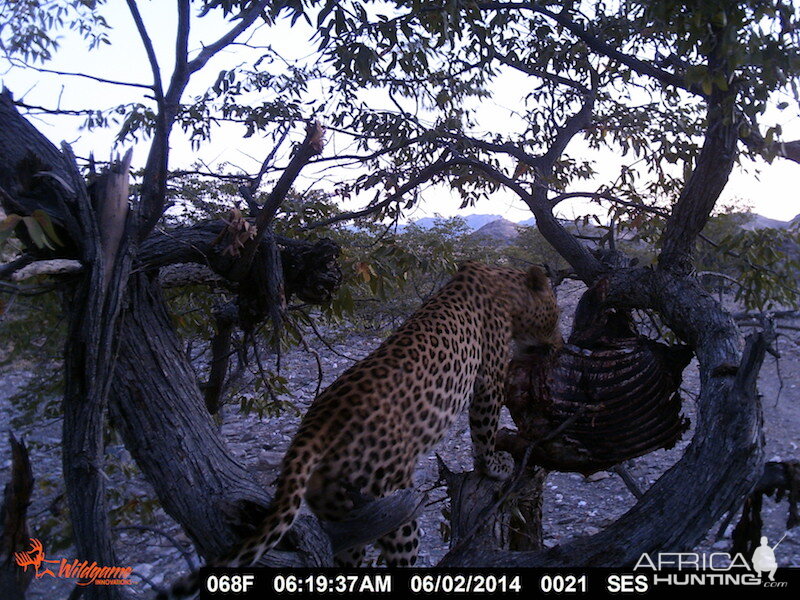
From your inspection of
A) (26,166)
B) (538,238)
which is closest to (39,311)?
(26,166)

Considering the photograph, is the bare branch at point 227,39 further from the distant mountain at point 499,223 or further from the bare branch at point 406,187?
the distant mountain at point 499,223

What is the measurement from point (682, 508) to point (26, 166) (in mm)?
2938

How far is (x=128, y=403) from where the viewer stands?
2.73 meters

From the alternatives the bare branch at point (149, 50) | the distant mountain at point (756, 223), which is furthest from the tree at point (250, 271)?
the distant mountain at point (756, 223)

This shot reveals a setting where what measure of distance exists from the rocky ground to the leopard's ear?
1.41m

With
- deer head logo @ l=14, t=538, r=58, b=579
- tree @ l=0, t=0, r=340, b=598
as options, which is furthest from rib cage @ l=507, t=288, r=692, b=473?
deer head logo @ l=14, t=538, r=58, b=579

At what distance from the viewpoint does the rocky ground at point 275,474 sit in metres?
6.21

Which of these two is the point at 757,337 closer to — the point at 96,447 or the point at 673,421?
the point at 673,421

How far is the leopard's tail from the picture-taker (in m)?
2.24

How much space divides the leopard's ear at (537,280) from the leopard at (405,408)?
0.26 feet

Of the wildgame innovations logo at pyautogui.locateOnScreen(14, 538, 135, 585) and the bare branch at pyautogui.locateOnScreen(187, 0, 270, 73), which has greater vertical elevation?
the bare branch at pyautogui.locateOnScreen(187, 0, 270, 73)

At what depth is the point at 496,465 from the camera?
14.7 ft

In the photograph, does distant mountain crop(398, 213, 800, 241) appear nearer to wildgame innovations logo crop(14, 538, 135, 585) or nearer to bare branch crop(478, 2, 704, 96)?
bare branch crop(478, 2, 704, 96)

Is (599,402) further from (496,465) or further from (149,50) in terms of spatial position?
(149,50)
